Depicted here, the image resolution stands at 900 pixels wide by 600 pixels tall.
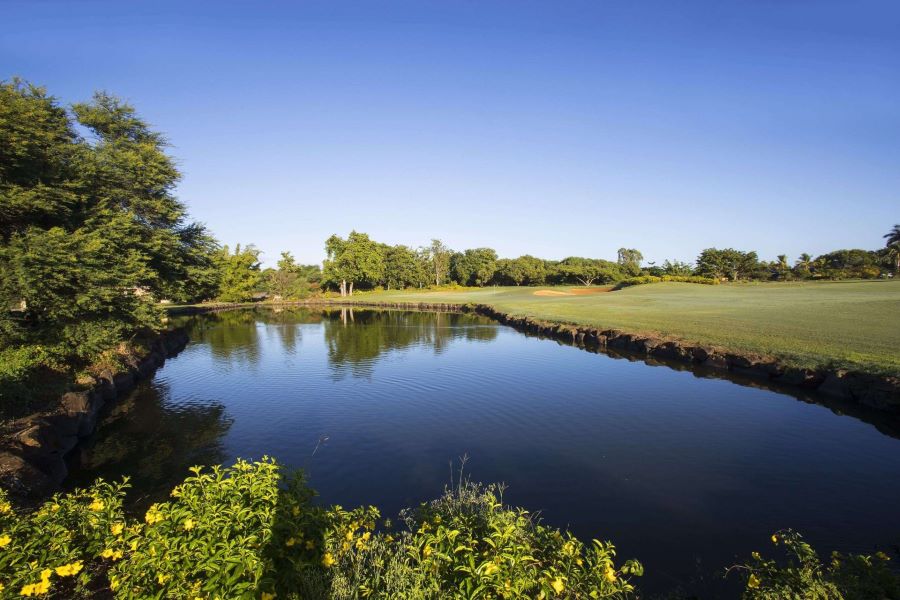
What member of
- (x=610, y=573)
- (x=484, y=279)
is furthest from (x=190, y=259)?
(x=484, y=279)

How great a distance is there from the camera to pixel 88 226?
2397 cm

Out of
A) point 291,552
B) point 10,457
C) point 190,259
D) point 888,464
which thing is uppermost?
point 190,259

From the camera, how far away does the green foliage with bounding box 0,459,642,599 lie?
4.76 metres

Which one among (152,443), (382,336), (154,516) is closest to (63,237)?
(152,443)

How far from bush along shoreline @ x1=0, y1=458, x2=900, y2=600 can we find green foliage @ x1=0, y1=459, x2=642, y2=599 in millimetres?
17

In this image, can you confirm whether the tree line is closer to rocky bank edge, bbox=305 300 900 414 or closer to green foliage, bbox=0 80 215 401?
green foliage, bbox=0 80 215 401

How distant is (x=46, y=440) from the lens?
44.0 ft

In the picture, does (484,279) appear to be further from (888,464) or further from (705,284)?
(888,464)

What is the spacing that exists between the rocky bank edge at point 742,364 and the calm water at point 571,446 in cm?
155

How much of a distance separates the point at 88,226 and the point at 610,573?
28.5 m

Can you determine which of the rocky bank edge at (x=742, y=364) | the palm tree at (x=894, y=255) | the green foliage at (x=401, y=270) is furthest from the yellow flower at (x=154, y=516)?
the palm tree at (x=894, y=255)

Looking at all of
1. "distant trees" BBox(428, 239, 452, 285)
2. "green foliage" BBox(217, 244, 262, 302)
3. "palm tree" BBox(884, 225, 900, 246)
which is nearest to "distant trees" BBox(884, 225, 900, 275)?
"palm tree" BBox(884, 225, 900, 246)

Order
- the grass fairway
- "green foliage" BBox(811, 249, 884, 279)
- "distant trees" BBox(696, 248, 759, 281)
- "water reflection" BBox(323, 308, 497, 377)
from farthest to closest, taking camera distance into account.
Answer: "distant trees" BBox(696, 248, 759, 281), "green foliage" BBox(811, 249, 884, 279), "water reflection" BBox(323, 308, 497, 377), the grass fairway

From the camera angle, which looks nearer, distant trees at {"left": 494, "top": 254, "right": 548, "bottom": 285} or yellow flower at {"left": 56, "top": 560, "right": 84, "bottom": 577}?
yellow flower at {"left": 56, "top": 560, "right": 84, "bottom": 577}
